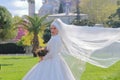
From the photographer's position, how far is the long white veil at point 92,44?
10.2m

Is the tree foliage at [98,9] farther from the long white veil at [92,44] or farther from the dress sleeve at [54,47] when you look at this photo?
the dress sleeve at [54,47]

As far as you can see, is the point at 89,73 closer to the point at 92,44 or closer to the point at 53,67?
the point at 92,44

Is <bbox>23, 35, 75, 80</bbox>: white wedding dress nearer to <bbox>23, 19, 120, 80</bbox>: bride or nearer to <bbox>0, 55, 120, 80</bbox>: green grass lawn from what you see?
<bbox>23, 19, 120, 80</bbox>: bride

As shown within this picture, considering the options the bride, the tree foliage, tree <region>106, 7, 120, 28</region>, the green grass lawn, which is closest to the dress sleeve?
the bride

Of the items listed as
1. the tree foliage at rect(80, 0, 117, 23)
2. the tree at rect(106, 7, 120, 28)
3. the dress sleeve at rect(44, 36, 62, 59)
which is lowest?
the dress sleeve at rect(44, 36, 62, 59)

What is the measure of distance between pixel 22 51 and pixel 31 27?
9.84 m

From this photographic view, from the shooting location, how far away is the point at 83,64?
1045cm

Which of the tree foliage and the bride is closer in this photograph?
the bride

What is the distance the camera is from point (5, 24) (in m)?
59.6

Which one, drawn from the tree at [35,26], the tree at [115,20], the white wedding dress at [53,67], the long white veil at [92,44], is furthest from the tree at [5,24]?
the white wedding dress at [53,67]

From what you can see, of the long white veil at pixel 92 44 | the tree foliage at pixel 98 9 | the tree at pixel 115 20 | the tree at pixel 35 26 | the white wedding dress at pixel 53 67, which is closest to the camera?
the white wedding dress at pixel 53 67

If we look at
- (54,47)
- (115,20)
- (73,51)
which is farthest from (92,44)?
(115,20)

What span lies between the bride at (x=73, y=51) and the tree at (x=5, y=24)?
4854 centimetres

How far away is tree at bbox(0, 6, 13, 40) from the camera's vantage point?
5919 centimetres
